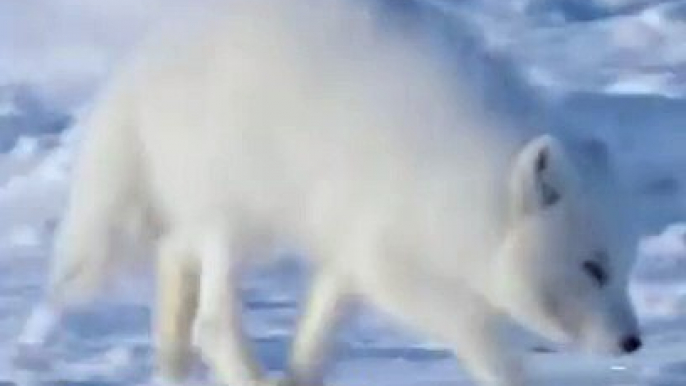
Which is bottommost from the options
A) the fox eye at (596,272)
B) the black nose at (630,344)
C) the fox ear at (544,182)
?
the black nose at (630,344)

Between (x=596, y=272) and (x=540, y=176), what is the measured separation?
5.1 inches

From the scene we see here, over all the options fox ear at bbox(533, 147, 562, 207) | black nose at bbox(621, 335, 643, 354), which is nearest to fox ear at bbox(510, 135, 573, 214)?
fox ear at bbox(533, 147, 562, 207)

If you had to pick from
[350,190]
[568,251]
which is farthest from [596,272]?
[350,190]

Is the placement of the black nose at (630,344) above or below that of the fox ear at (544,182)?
below

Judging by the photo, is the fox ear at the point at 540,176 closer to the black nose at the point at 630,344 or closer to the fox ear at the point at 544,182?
the fox ear at the point at 544,182

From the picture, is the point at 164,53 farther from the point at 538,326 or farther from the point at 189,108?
the point at 538,326

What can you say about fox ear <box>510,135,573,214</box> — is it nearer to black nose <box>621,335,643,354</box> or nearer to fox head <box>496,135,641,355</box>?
fox head <box>496,135,641,355</box>

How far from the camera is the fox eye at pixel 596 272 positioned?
2271mm

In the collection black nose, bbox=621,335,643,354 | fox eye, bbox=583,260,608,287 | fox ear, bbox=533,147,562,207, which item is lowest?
black nose, bbox=621,335,643,354

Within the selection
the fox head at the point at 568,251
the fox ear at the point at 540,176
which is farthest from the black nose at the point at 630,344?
the fox ear at the point at 540,176

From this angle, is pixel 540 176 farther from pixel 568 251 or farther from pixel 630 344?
pixel 630 344

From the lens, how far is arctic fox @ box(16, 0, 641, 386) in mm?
2270

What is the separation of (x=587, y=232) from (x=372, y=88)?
289 millimetres

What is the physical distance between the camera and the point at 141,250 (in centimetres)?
265
